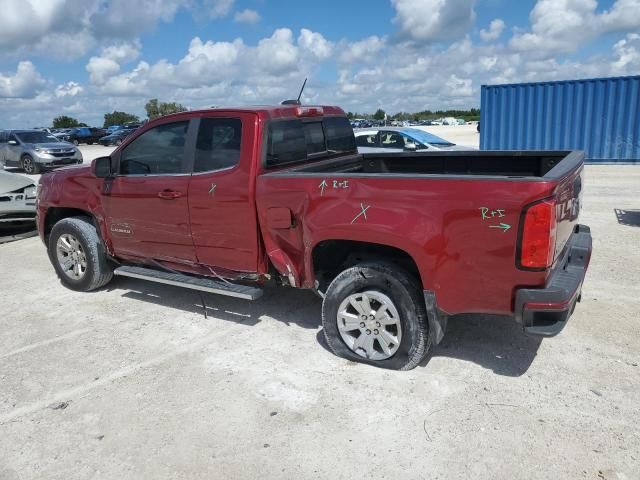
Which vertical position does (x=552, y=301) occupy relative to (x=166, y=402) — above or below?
above

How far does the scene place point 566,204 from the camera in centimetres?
339

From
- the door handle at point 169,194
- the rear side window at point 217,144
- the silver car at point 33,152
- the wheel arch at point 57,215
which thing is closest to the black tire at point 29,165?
the silver car at point 33,152

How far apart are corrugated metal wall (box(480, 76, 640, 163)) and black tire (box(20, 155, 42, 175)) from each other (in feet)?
50.8

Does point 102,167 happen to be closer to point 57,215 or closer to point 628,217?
point 57,215

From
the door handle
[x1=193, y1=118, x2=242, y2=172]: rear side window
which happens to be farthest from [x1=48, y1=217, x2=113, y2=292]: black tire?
[x1=193, y1=118, x2=242, y2=172]: rear side window

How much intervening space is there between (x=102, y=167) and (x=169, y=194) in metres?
0.91

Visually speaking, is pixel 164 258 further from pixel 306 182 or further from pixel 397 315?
pixel 397 315

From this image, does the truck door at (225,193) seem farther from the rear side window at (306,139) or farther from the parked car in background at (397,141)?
the parked car in background at (397,141)

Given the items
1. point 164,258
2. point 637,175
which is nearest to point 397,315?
point 164,258

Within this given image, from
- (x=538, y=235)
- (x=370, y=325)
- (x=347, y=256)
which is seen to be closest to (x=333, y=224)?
(x=347, y=256)

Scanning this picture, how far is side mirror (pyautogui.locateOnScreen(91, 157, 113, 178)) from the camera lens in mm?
5090

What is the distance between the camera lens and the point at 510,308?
10.6ft

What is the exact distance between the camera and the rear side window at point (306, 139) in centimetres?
438

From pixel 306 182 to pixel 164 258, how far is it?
1.90m
